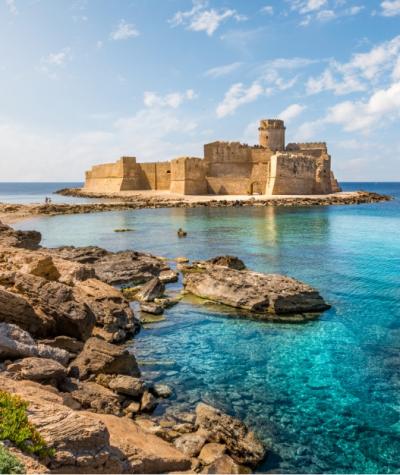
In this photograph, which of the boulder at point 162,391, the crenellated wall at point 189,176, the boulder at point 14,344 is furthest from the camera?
the crenellated wall at point 189,176

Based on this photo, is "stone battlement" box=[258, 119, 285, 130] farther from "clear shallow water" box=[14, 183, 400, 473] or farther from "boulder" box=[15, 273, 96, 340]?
"boulder" box=[15, 273, 96, 340]

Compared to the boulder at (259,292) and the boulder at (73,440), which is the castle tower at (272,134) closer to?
the boulder at (259,292)

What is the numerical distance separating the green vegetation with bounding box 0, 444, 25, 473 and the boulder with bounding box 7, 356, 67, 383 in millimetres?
2567

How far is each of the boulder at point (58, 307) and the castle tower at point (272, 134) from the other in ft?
178

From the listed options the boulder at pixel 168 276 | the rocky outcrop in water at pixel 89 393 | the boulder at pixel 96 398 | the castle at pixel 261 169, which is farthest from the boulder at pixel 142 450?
the castle at pixel 261 169

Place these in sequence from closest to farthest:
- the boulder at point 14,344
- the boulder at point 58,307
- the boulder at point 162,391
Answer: the boulder at point 14,344 → the boulder at point 162,391 → the boulder at point 58,307

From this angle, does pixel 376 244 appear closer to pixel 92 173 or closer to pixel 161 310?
pixel 161 310

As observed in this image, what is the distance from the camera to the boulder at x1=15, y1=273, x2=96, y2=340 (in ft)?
27.5

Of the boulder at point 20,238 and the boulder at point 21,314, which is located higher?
the boulder at point 20,238

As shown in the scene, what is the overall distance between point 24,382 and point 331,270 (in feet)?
41.9

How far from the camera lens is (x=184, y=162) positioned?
54.9 meters

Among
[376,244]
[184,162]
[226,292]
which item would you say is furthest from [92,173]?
[226,292]

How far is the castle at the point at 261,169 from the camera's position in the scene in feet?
171

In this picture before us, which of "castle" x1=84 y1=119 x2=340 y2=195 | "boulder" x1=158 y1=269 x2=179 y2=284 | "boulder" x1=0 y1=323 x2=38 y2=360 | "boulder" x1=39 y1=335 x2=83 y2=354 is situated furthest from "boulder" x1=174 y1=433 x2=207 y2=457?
"castle" x1=84 y1=119 x2=340 y2=195
